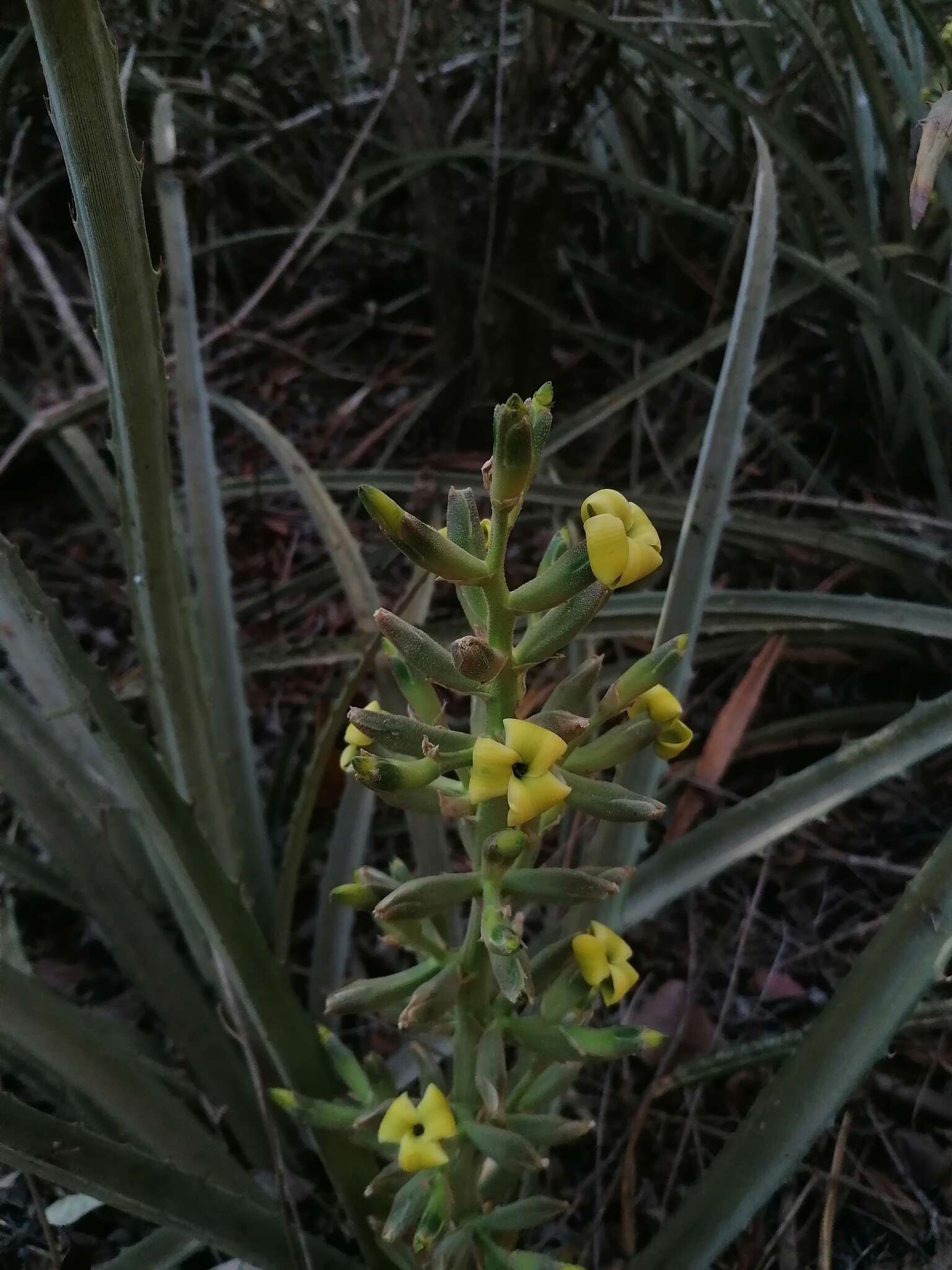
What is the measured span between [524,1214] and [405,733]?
369 millimetres

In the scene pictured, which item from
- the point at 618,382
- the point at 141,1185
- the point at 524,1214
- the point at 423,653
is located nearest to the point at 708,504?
the point at 423,653

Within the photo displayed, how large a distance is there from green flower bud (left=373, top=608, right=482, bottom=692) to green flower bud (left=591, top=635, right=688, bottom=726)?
108 mm

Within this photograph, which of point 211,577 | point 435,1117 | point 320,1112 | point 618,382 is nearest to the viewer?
point 435,1117

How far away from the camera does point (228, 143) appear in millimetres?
1910

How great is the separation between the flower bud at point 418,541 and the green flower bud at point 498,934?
0.22 m

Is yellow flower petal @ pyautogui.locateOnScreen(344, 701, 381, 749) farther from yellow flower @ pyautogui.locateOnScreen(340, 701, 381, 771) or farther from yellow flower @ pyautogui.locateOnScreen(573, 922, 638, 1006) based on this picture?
yellow flower @ pyautogui.locateOnScreen(573, 922, 638, 1006)

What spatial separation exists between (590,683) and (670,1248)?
46cm

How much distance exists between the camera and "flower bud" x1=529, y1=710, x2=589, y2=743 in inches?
22.3

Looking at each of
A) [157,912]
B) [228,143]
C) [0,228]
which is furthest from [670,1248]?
[228,143]

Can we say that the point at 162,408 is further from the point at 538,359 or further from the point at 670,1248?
the point at 538,359

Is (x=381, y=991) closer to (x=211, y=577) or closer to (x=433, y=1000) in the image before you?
(x=433, y=1000)

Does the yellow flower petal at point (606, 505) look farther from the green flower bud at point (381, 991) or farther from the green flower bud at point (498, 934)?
the green flower bud at point (381, 991)

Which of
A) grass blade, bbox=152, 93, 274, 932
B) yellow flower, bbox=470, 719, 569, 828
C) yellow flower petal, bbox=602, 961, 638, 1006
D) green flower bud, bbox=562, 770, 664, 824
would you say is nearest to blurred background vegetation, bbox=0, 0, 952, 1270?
grass blade, bbox=152, 93, 274, 932

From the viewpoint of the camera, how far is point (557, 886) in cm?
61
